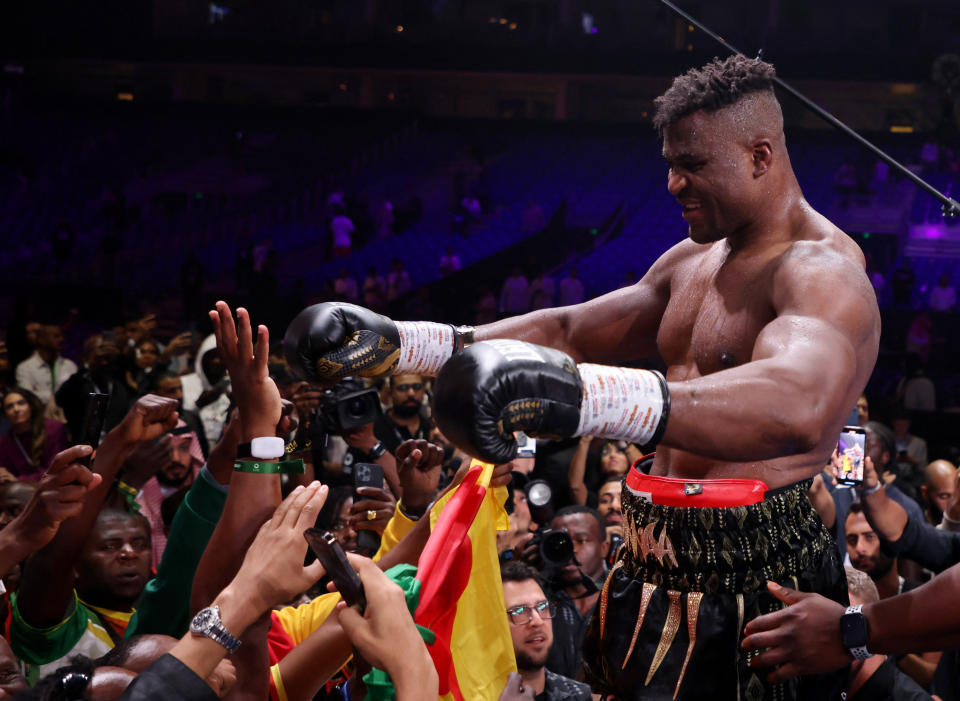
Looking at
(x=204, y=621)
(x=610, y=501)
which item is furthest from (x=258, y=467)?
(x=610, y=501)

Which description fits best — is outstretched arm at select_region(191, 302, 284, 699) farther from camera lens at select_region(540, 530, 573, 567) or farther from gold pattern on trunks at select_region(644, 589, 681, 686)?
camera lens at select_region(540, 530, 573, 567)

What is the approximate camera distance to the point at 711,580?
2078 mm

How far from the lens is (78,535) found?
2797 mm

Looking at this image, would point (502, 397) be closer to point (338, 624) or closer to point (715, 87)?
point (338, 624)

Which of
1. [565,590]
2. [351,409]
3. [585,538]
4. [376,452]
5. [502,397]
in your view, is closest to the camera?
[502,397]

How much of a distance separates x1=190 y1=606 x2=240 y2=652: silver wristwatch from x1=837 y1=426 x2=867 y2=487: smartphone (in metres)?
2.25

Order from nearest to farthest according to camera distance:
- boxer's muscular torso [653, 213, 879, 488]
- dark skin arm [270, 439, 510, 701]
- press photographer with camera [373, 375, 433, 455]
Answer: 1. boxer's muscular torso [653, 213, 879, 488]
2. dark skin arm [270, 439, 510, 701]
3. press photographer with camera [373, 375, 433, 455]

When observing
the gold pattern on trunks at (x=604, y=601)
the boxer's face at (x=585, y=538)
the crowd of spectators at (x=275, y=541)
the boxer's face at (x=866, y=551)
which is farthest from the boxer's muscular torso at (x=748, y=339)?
the boxer's face at (x=866, y=551)

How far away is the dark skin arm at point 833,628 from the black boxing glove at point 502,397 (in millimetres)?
698

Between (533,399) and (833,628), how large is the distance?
35.6 inches

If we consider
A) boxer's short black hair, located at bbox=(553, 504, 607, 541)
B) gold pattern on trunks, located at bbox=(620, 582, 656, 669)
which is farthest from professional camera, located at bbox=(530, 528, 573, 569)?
gold pattern on trunks, located at bbox=(620, 582, 656, 669)

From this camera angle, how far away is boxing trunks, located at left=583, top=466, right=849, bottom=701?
6.75 feet

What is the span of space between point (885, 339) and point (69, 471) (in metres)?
11.7

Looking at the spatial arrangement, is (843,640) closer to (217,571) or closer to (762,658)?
(762,658)
